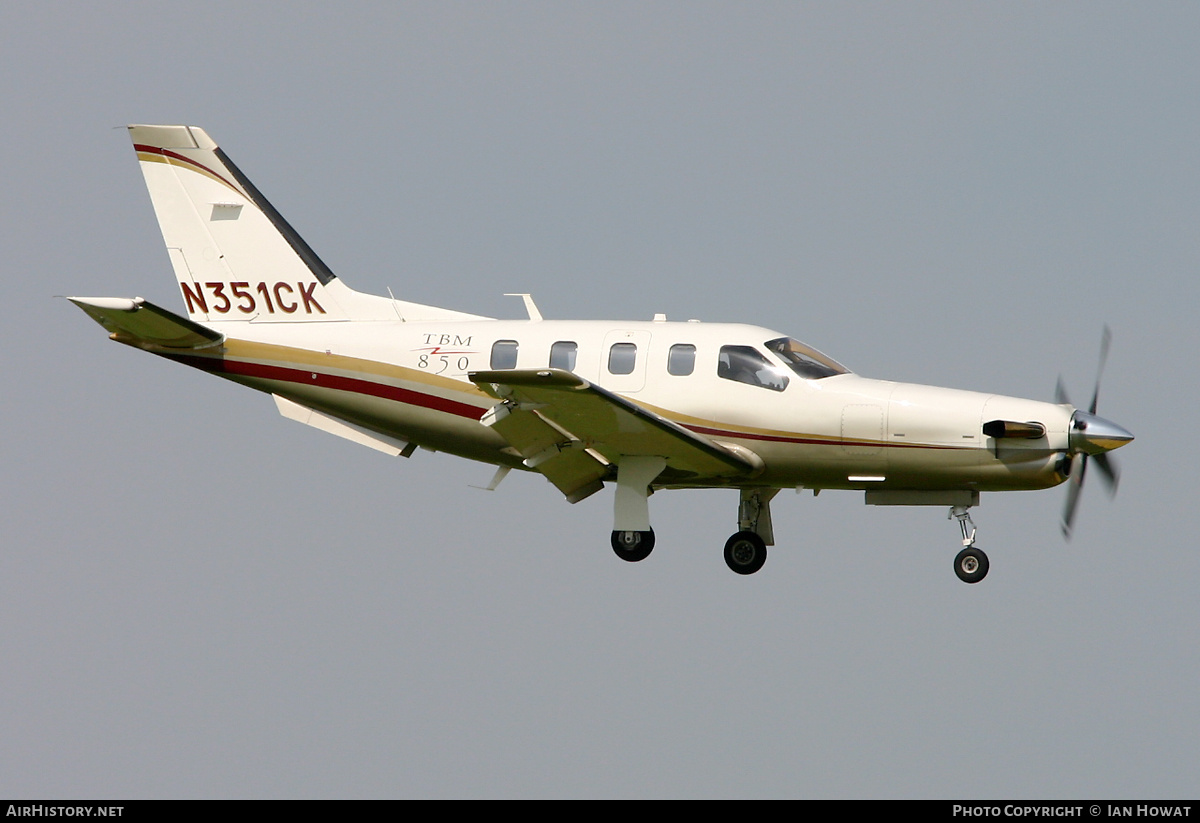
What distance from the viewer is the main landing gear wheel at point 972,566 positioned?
70.9 ft

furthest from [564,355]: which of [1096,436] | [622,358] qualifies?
[1096,436]

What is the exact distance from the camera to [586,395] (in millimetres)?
19797

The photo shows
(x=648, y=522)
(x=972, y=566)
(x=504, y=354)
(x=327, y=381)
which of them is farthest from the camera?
(x=327, y=381)

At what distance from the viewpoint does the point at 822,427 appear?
2144cm

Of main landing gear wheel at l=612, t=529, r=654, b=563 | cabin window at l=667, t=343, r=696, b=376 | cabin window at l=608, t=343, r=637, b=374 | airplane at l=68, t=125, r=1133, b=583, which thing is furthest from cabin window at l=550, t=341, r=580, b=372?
main landing gear wheel at l=612, t=529, r=654, b=563

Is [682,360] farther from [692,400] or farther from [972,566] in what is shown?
[972,566]

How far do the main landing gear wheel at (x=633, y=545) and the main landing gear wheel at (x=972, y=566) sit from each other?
4277 mm

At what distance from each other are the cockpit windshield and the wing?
4.84 ft

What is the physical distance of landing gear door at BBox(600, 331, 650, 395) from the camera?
21844 mm

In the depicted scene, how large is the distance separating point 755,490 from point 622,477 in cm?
242

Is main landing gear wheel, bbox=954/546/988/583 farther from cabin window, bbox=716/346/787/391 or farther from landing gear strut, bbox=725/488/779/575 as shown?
cabin window, bbox=716/346/787/391

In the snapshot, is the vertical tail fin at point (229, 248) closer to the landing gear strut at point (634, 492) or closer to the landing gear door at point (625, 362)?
the landing gear door at point (625, 362)

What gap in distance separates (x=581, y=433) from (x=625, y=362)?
1.43 metres

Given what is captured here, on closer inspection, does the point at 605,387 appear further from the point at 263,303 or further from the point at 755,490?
the point at 263,303
